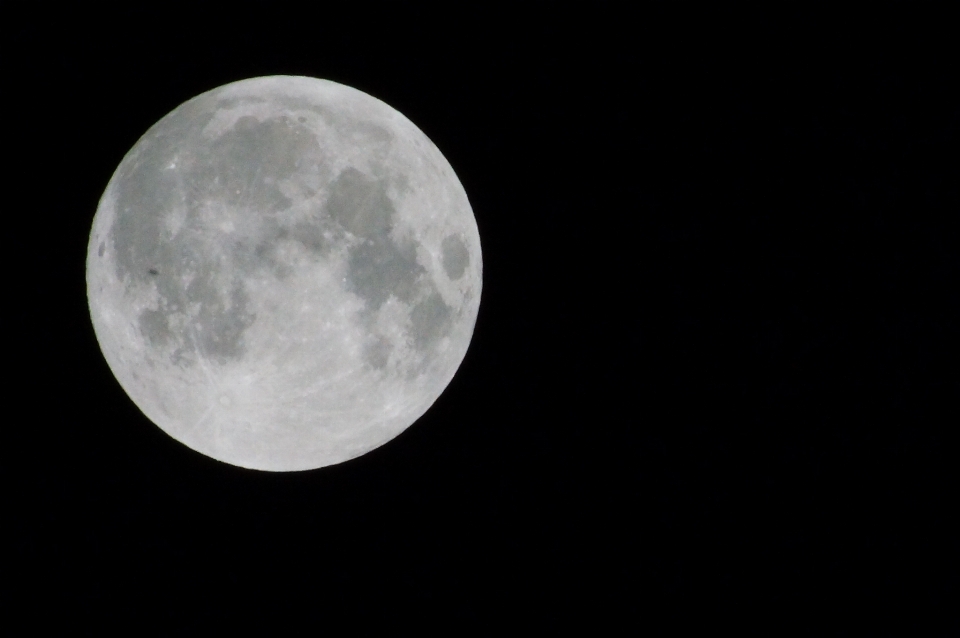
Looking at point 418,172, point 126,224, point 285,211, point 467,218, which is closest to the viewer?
point 285,211

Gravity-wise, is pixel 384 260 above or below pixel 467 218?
below

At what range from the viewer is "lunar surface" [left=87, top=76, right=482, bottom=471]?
12.8 feet

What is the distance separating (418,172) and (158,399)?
218 cm

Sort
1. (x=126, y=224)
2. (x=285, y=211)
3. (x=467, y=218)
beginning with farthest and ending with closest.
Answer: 1. (x=467, y=218)
2. (x=126, y=224)
3. (x=285, y=211)

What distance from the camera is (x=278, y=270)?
3.86m

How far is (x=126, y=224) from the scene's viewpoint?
4137 millimetres

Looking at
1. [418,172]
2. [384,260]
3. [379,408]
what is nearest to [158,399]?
[379,408]

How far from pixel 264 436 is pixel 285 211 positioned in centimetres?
143

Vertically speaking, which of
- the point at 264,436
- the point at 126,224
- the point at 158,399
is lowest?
the point at 264,436

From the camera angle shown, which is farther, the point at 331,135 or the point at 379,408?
the point at 379,408

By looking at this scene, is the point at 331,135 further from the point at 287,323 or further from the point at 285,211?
the point at 287,323

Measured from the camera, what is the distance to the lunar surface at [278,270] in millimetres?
3895

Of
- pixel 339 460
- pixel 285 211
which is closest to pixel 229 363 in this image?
pixel 285 211

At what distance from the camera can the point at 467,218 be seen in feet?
15.7
